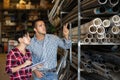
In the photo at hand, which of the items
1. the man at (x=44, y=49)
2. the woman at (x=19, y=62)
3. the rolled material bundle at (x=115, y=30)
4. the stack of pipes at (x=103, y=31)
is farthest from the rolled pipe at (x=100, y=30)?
the woman at (x=19, y=62)

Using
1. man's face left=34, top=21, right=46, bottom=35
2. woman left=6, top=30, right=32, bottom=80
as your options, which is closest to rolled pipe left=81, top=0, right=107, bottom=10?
man's face left=34, top=21, right=46, bottom=35

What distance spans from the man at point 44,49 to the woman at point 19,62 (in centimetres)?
31

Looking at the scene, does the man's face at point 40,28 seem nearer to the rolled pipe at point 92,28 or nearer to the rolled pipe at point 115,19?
the rolled pipe at point 92,28

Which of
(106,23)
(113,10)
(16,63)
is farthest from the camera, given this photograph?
(113,10)

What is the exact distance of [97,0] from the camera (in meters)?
3.10

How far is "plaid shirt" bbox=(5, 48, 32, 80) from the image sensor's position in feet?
10.7

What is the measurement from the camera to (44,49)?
3.75 meters

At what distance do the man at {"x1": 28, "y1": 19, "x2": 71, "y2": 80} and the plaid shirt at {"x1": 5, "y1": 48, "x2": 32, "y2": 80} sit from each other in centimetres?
30

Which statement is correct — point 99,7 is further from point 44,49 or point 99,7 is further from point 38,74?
point 38,74

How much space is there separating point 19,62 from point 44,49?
1.72ft

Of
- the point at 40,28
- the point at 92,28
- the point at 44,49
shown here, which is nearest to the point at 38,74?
the point at 44,49

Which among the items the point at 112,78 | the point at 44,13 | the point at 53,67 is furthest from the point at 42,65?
Answer: the point at 44,13

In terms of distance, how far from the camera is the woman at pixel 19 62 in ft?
10.7

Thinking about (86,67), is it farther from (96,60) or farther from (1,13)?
(1,13)
